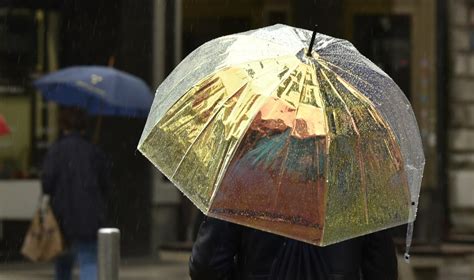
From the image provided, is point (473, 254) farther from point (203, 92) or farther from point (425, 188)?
point (203, 92)

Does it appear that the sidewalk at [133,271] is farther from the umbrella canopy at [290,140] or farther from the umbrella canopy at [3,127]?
the umbrella canopy at [290,140]

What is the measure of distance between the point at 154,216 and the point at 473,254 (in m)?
3.04

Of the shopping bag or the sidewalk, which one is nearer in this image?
the shopping bag

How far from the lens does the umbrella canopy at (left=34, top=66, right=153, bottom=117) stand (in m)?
11.0

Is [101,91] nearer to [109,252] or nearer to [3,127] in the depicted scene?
[3,127]

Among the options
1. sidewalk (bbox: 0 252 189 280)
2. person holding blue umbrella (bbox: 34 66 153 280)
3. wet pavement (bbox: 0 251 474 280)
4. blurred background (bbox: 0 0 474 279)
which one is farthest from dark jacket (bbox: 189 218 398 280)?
sidewalk (bbox: 0 252 189 280)

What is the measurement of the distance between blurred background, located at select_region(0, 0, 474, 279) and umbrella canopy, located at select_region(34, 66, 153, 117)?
853 mm

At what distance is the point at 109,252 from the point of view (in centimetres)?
604

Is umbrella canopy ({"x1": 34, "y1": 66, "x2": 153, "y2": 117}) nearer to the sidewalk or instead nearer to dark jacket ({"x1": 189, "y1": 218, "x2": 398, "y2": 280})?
the sidewalk

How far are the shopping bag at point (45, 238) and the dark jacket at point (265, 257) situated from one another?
16.6 feet

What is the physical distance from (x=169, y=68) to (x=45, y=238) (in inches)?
148

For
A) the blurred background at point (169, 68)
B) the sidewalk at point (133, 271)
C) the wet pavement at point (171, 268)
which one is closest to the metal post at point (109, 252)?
the wet pavement at point (171, 268)

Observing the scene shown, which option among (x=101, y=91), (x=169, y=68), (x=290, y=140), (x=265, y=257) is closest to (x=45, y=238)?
(x=101, y=91)

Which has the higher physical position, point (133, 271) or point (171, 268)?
point (171, 268)
